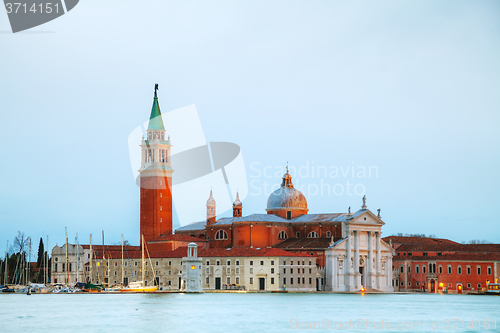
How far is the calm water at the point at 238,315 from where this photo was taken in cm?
3859

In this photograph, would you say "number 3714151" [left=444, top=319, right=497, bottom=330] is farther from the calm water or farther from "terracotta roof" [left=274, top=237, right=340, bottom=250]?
"terracotta roof" [left=274, top=237, right=340, bottom=250]

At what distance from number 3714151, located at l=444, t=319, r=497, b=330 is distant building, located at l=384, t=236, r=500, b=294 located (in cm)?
3160

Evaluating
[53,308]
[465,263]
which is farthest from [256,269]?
[53,308]

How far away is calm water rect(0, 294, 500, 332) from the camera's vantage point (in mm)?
38594

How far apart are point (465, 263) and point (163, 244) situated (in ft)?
83.9

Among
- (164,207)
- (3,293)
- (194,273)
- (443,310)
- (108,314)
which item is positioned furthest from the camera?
(164,207)

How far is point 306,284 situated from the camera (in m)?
71.8

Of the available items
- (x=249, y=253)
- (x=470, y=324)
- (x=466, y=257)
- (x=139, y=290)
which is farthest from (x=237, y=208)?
(x=470, y=324)

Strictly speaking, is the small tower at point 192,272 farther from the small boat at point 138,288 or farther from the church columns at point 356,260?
the church columns at point 356,260

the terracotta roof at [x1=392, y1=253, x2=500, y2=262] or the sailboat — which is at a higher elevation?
the terracotta roof at [x1=392, y1=253, x2=500, y2=262]

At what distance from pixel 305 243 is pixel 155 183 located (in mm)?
14775

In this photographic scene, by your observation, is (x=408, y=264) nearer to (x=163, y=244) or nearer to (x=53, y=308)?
(x=163, y=244)

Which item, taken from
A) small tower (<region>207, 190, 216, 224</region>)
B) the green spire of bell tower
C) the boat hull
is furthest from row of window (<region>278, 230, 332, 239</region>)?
the green spire of bell tower

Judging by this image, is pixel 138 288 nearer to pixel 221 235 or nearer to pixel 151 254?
pixel 151 254
